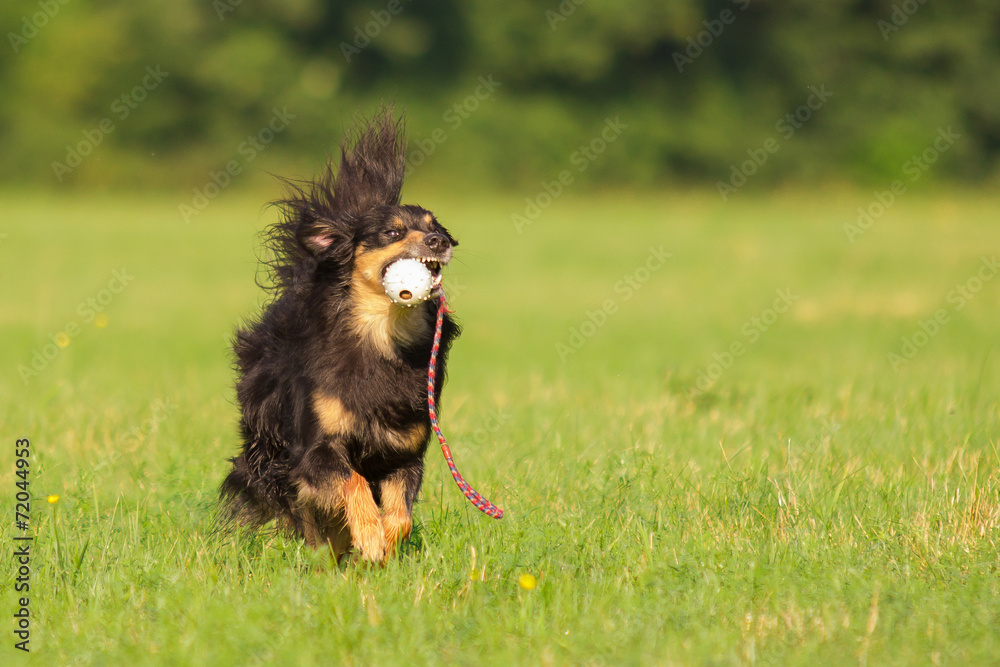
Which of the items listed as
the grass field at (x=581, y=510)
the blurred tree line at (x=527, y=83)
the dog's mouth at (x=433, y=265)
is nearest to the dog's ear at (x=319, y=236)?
the dog's mouth at (x=433, y=265)

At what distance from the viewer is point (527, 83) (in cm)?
3775

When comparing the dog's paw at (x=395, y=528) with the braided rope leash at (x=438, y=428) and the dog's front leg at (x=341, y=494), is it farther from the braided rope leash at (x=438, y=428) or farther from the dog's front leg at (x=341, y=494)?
the braided rope leash at (x=438, y=428)

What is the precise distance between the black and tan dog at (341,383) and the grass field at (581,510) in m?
0.23

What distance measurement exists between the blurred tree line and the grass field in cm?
2394

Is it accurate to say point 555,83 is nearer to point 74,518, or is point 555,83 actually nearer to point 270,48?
point 270,48

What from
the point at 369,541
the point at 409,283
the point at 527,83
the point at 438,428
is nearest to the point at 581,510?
the point at 438,428

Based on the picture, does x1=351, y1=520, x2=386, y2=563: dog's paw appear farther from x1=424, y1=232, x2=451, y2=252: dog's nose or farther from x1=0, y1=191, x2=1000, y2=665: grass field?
x1=424, y1=232, x2=451, y2=252: dog's nose

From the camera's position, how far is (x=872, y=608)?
3758 mm

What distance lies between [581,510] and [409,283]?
4.43 feet

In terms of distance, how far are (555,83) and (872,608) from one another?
35.3 metres

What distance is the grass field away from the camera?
3.70 m

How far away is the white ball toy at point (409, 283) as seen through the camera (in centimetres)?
435

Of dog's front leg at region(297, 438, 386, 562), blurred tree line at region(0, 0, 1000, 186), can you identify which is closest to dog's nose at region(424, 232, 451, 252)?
dog's front leg at region(297, 438, 386, 562)

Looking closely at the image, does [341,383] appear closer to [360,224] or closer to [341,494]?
[341,494]
